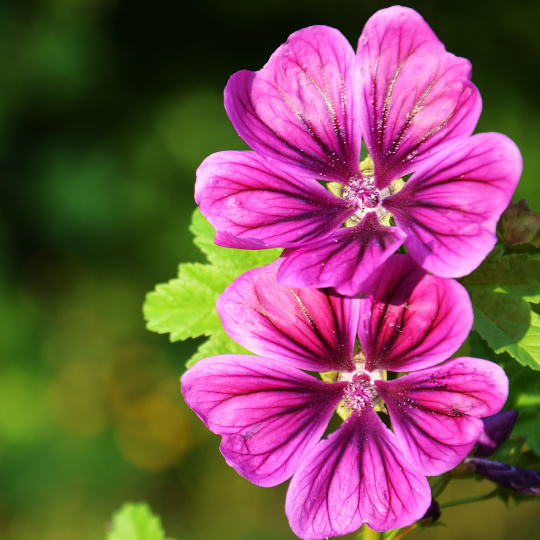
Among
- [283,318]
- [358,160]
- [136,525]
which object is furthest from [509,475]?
[136,525]

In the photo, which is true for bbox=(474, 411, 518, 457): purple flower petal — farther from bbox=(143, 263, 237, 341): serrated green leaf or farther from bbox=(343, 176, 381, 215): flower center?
bbox=(143, 263, 237, 341): serrated green leaf

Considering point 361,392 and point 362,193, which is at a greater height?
point 362,193

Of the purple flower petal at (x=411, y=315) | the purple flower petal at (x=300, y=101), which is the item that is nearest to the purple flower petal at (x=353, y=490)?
the purple flower petal at (x=411, y=315)

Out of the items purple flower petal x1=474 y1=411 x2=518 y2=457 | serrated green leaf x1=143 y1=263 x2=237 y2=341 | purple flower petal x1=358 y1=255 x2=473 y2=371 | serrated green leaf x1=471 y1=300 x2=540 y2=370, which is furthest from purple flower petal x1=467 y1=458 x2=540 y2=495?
serrated green leaf x1=143 y1=263 x2=237 y2=341

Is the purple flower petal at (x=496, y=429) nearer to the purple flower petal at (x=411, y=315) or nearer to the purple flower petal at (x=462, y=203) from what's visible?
the purple flower petal at (x=411, y=315)

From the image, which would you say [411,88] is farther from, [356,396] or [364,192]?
[356,396]
